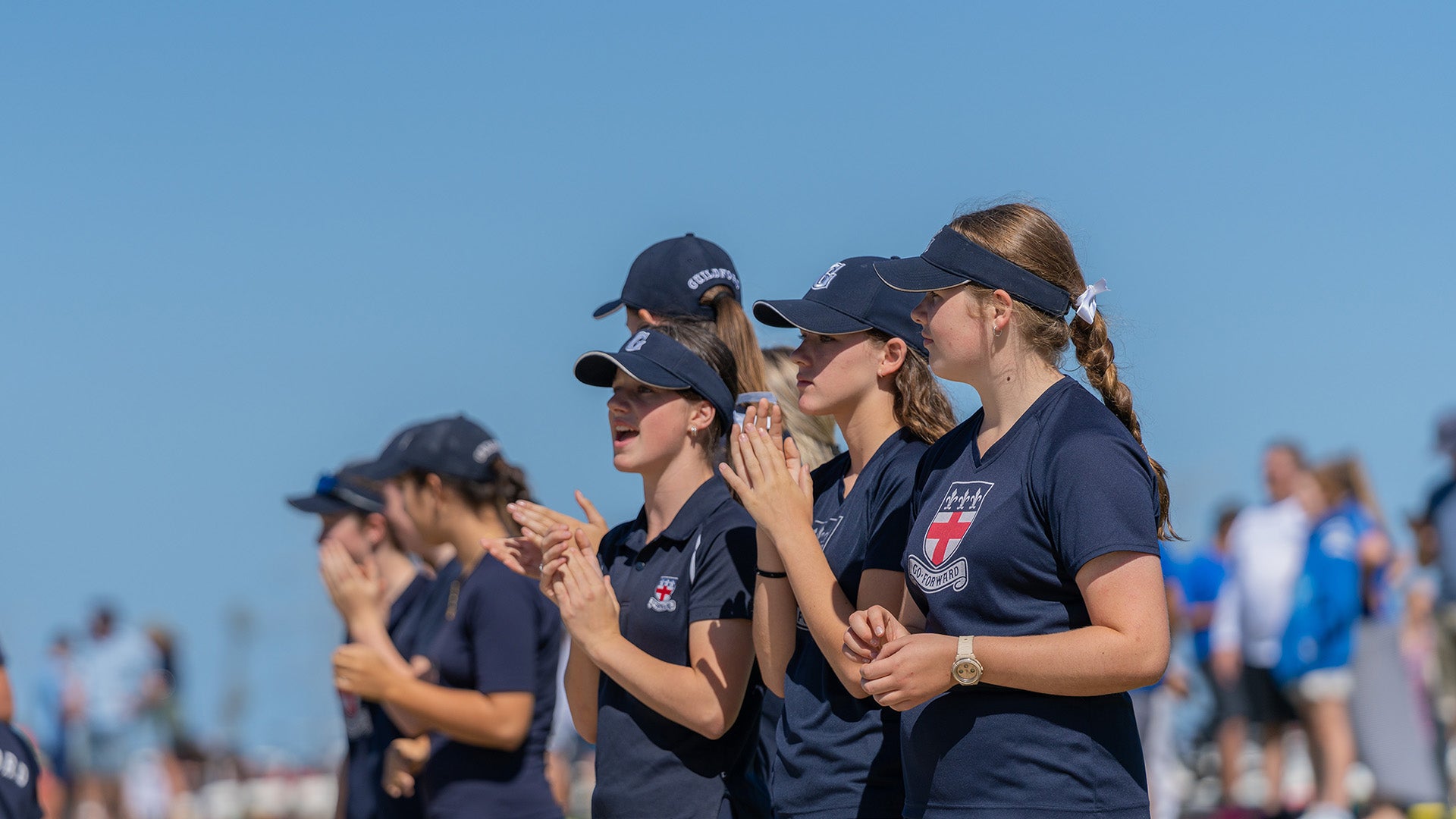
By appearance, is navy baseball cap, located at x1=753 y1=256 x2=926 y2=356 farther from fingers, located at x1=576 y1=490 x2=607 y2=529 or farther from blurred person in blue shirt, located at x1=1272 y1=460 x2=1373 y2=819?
blurred person in blue shirt, located at x1=1272 y1=460 x2=1373 y2=819

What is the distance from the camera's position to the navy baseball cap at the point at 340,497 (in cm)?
612

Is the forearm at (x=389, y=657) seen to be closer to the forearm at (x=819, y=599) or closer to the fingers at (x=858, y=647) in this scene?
the forearm at (x=819, y=599)

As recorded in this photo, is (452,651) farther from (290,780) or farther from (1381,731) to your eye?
(290,780)

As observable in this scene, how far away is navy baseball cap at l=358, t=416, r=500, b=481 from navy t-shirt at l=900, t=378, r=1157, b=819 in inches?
103

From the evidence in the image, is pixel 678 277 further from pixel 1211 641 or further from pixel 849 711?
pixel 1211 641

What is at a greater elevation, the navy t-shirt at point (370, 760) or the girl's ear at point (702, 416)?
the girl's ear at point (702, 416)

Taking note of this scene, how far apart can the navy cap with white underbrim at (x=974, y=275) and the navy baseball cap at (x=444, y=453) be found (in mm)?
2516

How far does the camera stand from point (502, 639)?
4.77 metres

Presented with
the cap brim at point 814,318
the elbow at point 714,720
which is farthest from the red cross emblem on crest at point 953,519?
the elbow at point 714,720

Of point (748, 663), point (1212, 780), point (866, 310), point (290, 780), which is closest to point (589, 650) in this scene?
point (748, 663)

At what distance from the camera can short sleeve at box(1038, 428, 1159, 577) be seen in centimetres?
252

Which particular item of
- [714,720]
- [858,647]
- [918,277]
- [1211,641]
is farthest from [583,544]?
[1211,641]

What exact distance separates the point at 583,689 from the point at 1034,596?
171 cm

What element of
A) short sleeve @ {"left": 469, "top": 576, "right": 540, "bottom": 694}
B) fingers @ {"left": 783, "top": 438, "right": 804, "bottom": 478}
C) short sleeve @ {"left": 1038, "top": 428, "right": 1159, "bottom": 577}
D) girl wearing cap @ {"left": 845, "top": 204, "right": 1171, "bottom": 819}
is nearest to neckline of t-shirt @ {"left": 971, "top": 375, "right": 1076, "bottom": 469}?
girl wearing cap @ {"left": 845, "top": 204, "right": 1171, "bottom": 819}
